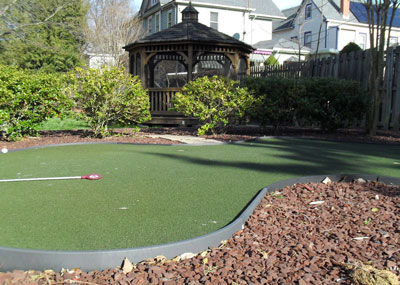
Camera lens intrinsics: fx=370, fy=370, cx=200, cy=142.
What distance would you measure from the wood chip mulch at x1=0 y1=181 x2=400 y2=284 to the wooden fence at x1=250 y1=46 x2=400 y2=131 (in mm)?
6584

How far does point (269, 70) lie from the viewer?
13508mm

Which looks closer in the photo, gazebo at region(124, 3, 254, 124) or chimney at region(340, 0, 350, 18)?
gazebo at region(124, 3, 254, 124)

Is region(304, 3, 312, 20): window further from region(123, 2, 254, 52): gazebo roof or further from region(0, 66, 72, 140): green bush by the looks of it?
region(0, 66, 72, 140): green bush

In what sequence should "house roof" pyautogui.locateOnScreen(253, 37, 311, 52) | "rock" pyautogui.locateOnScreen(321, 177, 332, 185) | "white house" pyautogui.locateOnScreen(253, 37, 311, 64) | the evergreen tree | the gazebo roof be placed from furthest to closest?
"house roof" pyautogui.locateOnScreen(253, 37, 311, 52), "white house" pyautogui.locateOnScreen(253, 37, 311, 64), the evergreen tree, the gazebo roof, "rock" pyautogui.locateOnScreen(321, 177, 332, 185)

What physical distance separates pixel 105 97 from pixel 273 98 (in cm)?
394

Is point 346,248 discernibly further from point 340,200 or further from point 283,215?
point 340,200

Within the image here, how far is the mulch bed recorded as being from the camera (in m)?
2.09

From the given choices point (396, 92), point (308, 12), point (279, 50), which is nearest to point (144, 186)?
point (396, 92)

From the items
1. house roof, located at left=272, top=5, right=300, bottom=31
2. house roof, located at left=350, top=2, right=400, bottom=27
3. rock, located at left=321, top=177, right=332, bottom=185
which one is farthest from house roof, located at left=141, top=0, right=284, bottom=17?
rock, located at left=321, top=177, right=332, bottom=185

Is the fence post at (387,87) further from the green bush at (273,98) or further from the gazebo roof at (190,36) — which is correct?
the gazebo roof at (190,36)

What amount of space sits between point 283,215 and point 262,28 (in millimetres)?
27222

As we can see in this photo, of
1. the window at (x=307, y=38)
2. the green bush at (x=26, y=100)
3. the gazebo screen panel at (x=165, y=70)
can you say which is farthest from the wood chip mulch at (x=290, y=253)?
the window at (x=307, y=38)

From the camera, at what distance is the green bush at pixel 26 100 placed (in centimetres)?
714

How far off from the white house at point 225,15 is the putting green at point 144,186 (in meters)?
19.6
